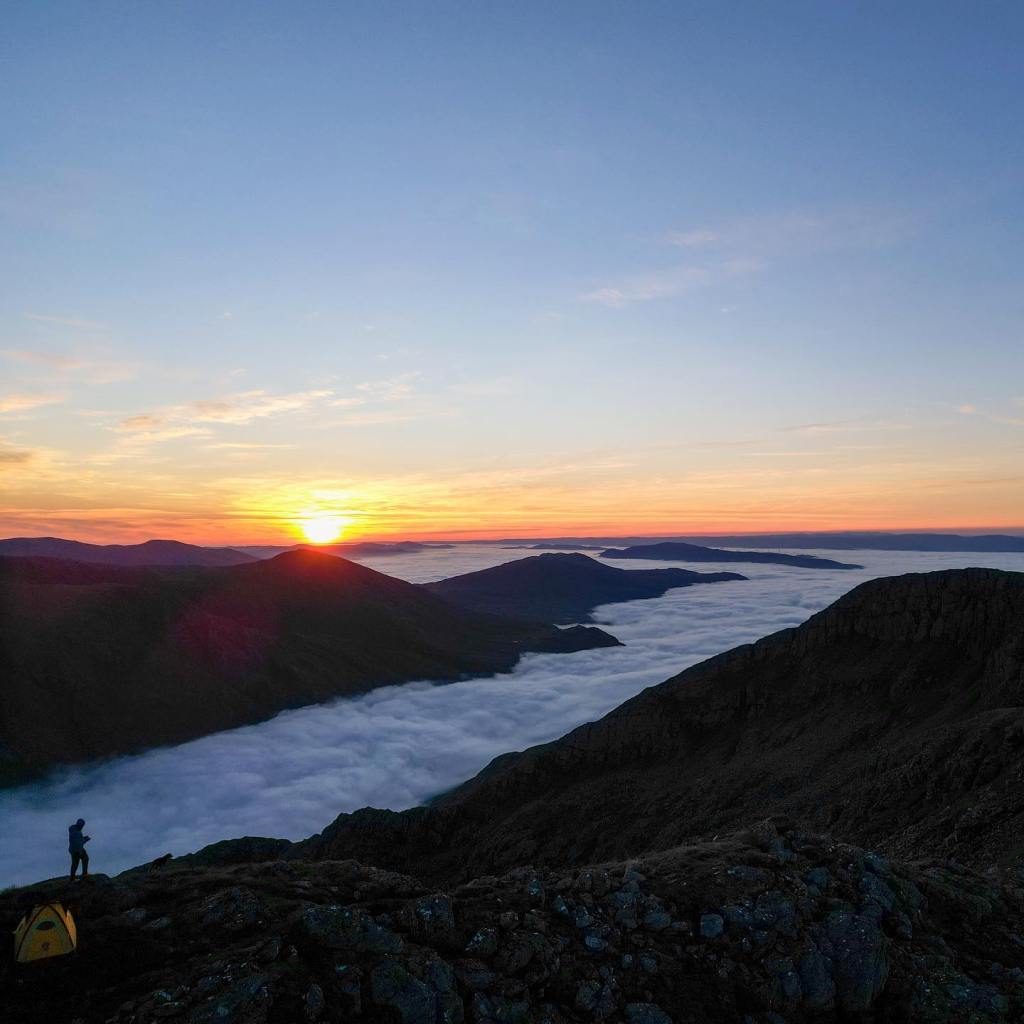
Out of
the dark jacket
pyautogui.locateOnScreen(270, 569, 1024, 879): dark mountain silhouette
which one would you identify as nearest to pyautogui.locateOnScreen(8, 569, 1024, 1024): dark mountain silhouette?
the dark jacket

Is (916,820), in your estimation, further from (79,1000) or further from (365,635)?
(365,635)

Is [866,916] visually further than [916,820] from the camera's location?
No

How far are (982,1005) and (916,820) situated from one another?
15.7m

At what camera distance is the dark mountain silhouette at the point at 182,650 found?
9456 centimetres

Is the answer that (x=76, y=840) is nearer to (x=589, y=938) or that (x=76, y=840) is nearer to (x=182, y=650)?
(x=589, y=938)

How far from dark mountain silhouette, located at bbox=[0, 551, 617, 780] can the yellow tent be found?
94533mm

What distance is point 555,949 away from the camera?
1055 cm

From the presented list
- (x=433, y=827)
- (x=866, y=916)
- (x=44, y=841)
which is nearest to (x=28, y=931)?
(x=866, y=916)

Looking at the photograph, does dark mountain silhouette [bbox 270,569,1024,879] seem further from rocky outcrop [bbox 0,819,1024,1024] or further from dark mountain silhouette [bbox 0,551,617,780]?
dark mountain silhouette [bbox 0,551,617,780]

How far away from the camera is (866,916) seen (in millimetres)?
11492

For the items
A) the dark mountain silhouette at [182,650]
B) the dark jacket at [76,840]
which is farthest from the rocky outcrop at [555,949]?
the dark mountain silhouette at [182,650]

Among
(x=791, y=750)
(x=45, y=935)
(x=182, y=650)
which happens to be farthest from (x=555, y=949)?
(x=182, y=650)

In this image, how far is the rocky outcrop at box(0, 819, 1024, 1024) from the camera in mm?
9508

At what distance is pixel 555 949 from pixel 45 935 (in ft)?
27.2
